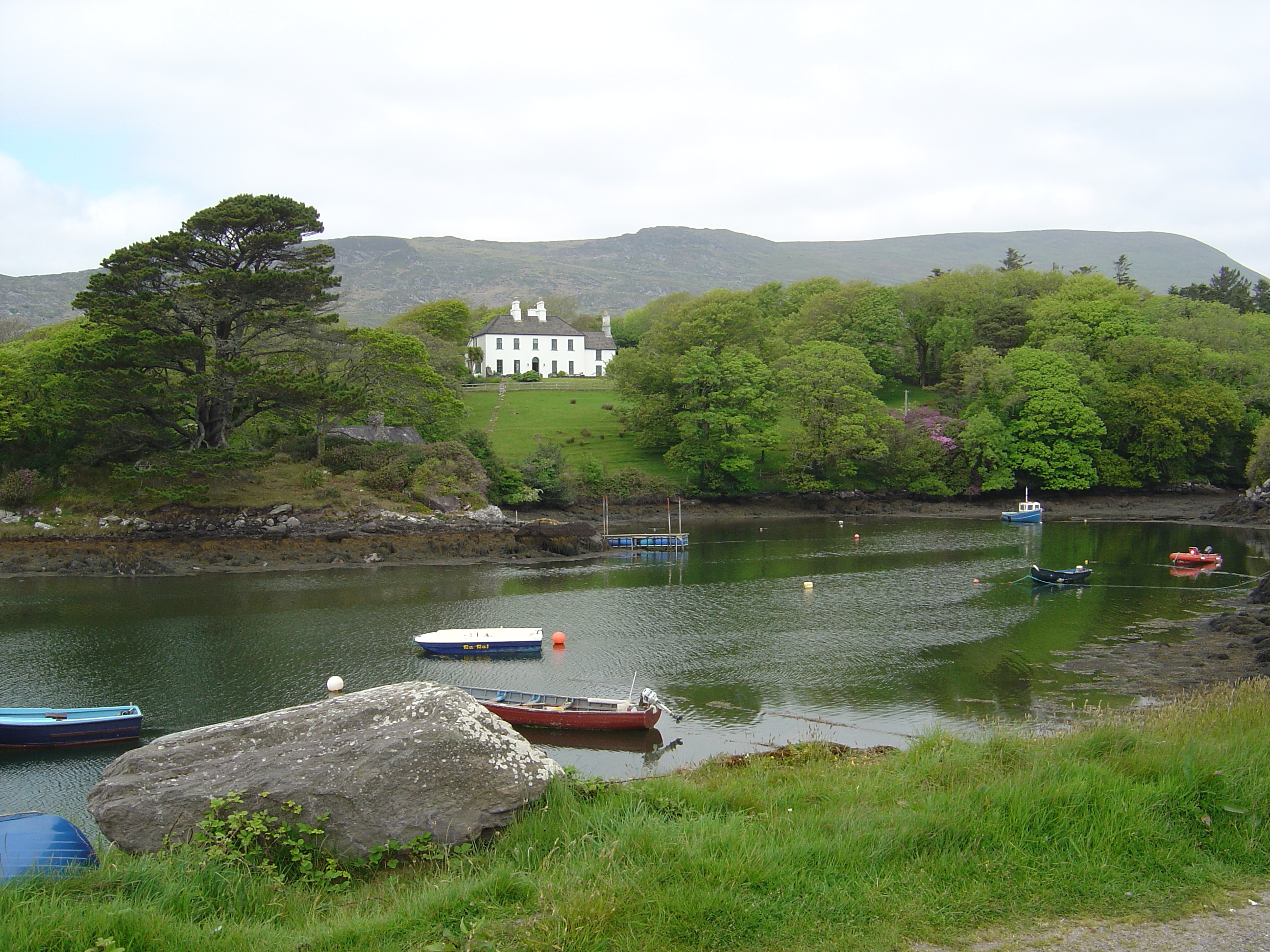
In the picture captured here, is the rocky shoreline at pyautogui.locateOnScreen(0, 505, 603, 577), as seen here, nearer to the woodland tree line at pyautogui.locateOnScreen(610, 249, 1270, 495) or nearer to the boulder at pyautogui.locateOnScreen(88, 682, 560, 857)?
the woodland tree line at pyautogui.locateOnScreen(610, 249, 1270, 495)

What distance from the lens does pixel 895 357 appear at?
90.3m

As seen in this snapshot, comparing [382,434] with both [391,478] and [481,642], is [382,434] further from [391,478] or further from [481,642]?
[481,642]

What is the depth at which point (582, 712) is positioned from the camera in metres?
22.0

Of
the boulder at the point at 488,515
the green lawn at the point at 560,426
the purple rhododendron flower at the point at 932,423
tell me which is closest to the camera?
the boulder at the point at 488,515

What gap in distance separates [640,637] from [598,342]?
8303 centimetres

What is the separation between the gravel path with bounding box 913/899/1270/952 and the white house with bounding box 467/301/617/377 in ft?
317

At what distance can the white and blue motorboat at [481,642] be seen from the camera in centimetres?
2923

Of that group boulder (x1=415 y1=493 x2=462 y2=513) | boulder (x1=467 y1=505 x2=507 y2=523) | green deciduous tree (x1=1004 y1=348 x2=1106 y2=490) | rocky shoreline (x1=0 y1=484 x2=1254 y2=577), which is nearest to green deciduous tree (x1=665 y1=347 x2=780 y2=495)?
rocky shoreline (x1=0 y1=484 x2=1254 y2=577)

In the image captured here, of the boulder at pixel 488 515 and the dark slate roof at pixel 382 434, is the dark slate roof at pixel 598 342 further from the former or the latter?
the boulder at pixel 488 515

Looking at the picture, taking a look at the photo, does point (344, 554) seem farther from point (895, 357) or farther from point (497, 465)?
point (895, 357)

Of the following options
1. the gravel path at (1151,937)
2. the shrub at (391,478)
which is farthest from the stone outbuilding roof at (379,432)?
the gravel path at (1151,937)

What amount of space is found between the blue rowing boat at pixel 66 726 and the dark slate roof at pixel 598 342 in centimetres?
9116

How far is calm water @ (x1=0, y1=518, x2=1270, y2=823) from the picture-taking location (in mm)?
22469

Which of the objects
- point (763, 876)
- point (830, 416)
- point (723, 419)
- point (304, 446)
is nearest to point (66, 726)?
point (763, 876)
